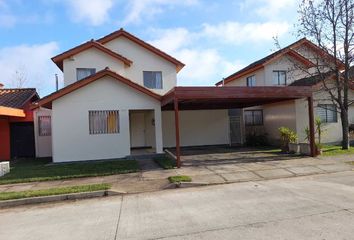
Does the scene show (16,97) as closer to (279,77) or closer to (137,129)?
(137,129)

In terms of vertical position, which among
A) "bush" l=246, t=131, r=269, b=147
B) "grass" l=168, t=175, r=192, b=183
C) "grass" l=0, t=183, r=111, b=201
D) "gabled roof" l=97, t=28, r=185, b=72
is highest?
"gabled roof" l=97, t=28, r=185, b=72

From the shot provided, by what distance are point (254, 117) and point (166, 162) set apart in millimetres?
11428

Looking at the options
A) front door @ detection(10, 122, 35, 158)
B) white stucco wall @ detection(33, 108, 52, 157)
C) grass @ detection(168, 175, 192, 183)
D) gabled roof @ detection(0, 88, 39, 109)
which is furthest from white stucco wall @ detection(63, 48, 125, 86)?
grass @ detection(168, 175, 192, 183)

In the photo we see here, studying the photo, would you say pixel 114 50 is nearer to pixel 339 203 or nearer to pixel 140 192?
pixel 140 192

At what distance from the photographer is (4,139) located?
1883 cm

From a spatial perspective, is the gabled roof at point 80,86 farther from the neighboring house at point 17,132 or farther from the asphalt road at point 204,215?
the asphalt road at point 204,215

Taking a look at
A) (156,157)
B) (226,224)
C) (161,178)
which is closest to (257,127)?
(156,157)

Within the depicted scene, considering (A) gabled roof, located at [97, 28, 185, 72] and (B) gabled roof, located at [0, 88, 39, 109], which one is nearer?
(B) gabled roof, located at [0, 88, 39, 109]

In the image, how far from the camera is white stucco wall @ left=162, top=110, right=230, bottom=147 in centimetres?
2139

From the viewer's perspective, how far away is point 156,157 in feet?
52.3

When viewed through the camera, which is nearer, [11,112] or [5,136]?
[11,112]

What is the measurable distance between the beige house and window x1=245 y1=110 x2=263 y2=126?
0.07 m

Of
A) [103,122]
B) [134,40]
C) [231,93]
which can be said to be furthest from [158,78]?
[231,93]

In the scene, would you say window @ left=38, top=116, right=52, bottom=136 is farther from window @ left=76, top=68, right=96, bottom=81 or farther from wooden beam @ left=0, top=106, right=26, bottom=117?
window @ left=76, top=68, right=96, bottom=81
